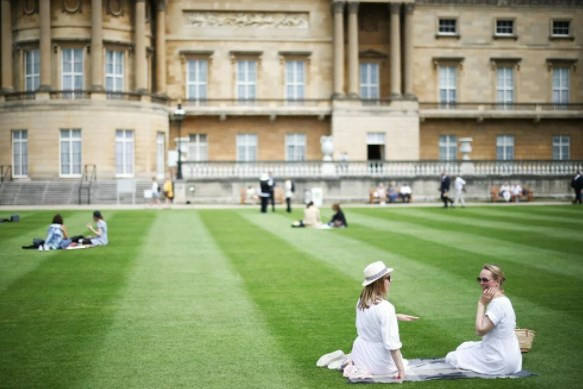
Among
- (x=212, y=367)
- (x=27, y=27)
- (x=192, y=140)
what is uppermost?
(x=27, y=27)

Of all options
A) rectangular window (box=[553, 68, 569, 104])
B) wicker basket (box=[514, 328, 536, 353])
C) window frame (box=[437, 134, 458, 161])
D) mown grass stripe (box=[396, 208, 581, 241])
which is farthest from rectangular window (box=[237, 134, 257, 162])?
wicker basket (box=[514, 328, 536, 353])

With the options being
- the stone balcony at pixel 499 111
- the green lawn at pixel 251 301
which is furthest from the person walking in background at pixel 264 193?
the stone balcony at pixel 499 111

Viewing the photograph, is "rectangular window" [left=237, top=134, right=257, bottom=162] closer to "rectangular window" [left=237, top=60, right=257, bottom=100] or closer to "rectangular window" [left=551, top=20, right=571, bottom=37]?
"rectangular window" [left=237, top=60, right=257, bottom=100]

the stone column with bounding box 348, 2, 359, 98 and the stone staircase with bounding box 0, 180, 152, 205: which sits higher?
the stone column with bounding box 348, 2, 359, 98

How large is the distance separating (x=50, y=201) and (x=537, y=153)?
116ft

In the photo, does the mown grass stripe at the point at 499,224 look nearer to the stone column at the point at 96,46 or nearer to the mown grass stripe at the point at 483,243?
the mown grass stripe at the point at 483,243

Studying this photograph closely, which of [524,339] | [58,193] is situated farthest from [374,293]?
[58,193]

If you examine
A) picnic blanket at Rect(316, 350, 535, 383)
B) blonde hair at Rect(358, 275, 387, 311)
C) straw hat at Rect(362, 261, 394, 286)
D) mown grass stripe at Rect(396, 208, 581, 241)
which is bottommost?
picnic blanket at Rect(316, 350, 535, 383)

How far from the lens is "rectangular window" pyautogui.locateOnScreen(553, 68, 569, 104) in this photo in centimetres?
6281

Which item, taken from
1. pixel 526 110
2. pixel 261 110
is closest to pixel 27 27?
pixel 261 110

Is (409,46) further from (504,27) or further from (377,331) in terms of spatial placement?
(377,331)

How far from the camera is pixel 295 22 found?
59062 millimetres

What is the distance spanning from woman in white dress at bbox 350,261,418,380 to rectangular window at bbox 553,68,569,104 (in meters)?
56.7

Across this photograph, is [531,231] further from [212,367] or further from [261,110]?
[261,110]
